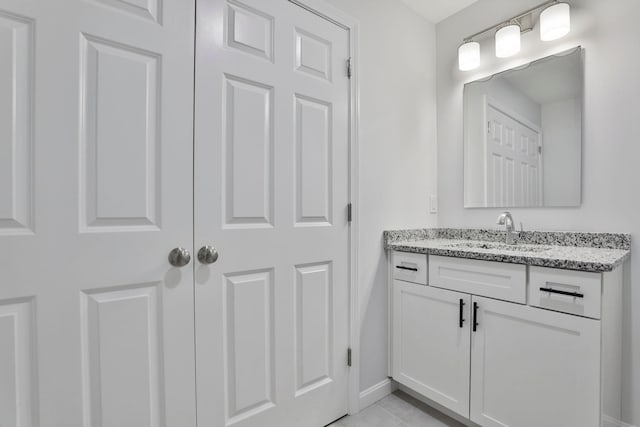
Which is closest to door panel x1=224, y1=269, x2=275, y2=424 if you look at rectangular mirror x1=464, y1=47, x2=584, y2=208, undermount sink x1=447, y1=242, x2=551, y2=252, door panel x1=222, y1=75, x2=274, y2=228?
door panel x1=222, y1=75, x2=274, y2=228

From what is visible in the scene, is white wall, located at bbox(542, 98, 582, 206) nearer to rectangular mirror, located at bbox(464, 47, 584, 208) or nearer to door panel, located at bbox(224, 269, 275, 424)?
rectangular mirror, located at bbox(464, 47, 584, 208)

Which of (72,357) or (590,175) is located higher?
(590,175)

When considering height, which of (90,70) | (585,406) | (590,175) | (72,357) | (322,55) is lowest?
(585,406)

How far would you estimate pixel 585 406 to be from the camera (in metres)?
1.14

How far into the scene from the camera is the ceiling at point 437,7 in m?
2.03

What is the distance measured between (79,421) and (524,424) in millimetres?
1640

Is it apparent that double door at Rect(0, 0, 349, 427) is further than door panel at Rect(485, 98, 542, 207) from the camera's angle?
No

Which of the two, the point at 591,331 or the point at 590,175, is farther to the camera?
the point at 590,175

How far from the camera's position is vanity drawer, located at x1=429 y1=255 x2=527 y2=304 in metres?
1.32

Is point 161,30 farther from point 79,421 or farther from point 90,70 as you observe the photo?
point 79,421

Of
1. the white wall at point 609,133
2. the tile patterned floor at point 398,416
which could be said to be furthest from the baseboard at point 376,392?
the white wall at point 609,133

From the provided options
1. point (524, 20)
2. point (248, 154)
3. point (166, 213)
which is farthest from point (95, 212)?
point (524, 20)

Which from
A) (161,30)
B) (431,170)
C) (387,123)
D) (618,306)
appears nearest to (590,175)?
(618,306)

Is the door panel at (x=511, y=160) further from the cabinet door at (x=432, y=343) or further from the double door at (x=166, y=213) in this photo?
the double door at (x=166, y=213)
